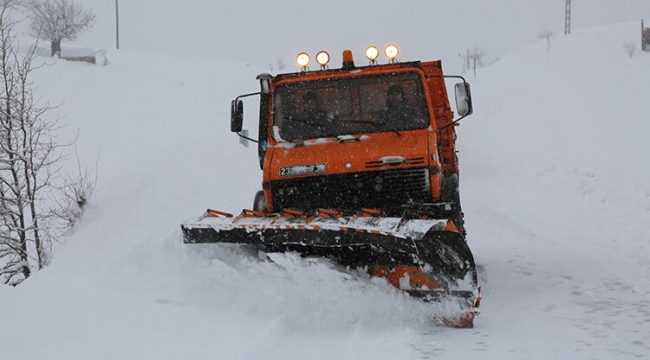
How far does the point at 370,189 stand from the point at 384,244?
111 cm

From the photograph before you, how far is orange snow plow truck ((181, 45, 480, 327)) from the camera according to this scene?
5008mm

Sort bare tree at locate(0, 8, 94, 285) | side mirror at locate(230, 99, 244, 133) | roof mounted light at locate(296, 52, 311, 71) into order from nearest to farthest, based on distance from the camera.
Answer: side mirror at locate(230, 99, 244, 133) < roof mounted light at locate(296, 52, 311, 71) < bare tree at locate(0, 8, 94, 285)

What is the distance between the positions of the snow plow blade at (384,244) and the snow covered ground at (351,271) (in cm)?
14

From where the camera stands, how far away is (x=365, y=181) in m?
5.97

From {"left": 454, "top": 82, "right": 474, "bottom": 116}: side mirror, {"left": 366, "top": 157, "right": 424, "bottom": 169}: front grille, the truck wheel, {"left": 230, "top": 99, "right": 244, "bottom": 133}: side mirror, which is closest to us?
{"left": 366, "top": 157, "right": 424, "bottom": 169}: front grille

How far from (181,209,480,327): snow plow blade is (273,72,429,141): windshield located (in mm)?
1221

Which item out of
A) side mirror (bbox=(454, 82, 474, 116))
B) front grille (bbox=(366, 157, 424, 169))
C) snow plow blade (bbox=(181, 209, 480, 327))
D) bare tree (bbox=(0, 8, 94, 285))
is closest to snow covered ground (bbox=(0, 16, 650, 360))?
snow plow blade (bbox=(181, 209, 480, 327))

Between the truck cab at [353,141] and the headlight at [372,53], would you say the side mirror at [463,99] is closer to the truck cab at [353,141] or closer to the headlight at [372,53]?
the truck cab at [353,141]

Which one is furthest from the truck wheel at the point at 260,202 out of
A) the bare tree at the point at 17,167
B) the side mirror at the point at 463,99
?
the bare tree at the point at 17,167

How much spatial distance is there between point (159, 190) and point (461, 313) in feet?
32.1

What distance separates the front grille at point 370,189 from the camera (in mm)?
5957

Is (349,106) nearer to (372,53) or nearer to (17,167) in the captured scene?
(372,53)

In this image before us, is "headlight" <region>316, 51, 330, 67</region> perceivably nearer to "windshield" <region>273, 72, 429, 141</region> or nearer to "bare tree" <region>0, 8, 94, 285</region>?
"windshield" <region>273, 72, 429, 141</region>

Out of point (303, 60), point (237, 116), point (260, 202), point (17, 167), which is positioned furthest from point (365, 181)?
point (17, 167)
